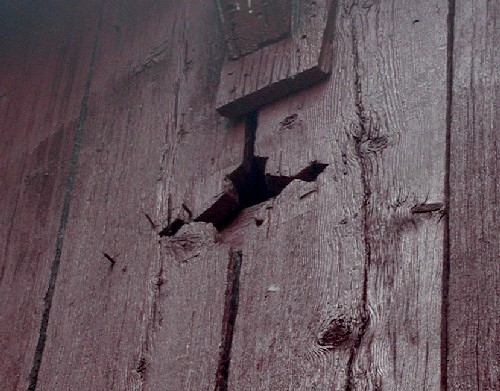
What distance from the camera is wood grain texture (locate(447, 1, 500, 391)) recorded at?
47.3 inches

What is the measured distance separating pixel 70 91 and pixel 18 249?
38 centimetres

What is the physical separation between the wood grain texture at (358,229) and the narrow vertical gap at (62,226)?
0.40 meters

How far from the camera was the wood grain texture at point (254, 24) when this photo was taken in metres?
1.74

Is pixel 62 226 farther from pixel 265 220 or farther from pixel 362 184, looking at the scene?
pixel 362 184

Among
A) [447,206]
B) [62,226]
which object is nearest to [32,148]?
[62,226]

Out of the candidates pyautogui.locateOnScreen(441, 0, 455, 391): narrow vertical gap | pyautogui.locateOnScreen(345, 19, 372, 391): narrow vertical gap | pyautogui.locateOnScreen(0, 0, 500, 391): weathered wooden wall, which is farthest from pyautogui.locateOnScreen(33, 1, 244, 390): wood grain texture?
pyautogui.locateOnScreen(441, 0, 455, 391): narrow vertical gap

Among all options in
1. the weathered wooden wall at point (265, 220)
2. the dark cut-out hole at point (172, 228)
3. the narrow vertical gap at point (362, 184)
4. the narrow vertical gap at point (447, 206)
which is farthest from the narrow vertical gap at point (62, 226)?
the narrow vertical gap at point (447, 206)

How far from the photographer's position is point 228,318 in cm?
143

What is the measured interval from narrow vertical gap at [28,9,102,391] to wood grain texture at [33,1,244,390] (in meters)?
0.02

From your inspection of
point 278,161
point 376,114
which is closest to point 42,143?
point 278,161

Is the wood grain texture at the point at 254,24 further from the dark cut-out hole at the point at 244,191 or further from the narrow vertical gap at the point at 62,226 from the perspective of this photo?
the narrow vertical gap at the point at 62,226

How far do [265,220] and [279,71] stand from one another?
0.99ft

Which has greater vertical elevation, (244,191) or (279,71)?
(279,71)

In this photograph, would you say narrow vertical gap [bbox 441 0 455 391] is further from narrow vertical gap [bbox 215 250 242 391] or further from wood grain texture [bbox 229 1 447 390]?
Result: narrow vertical gap [bbox 215 250 242 391]
